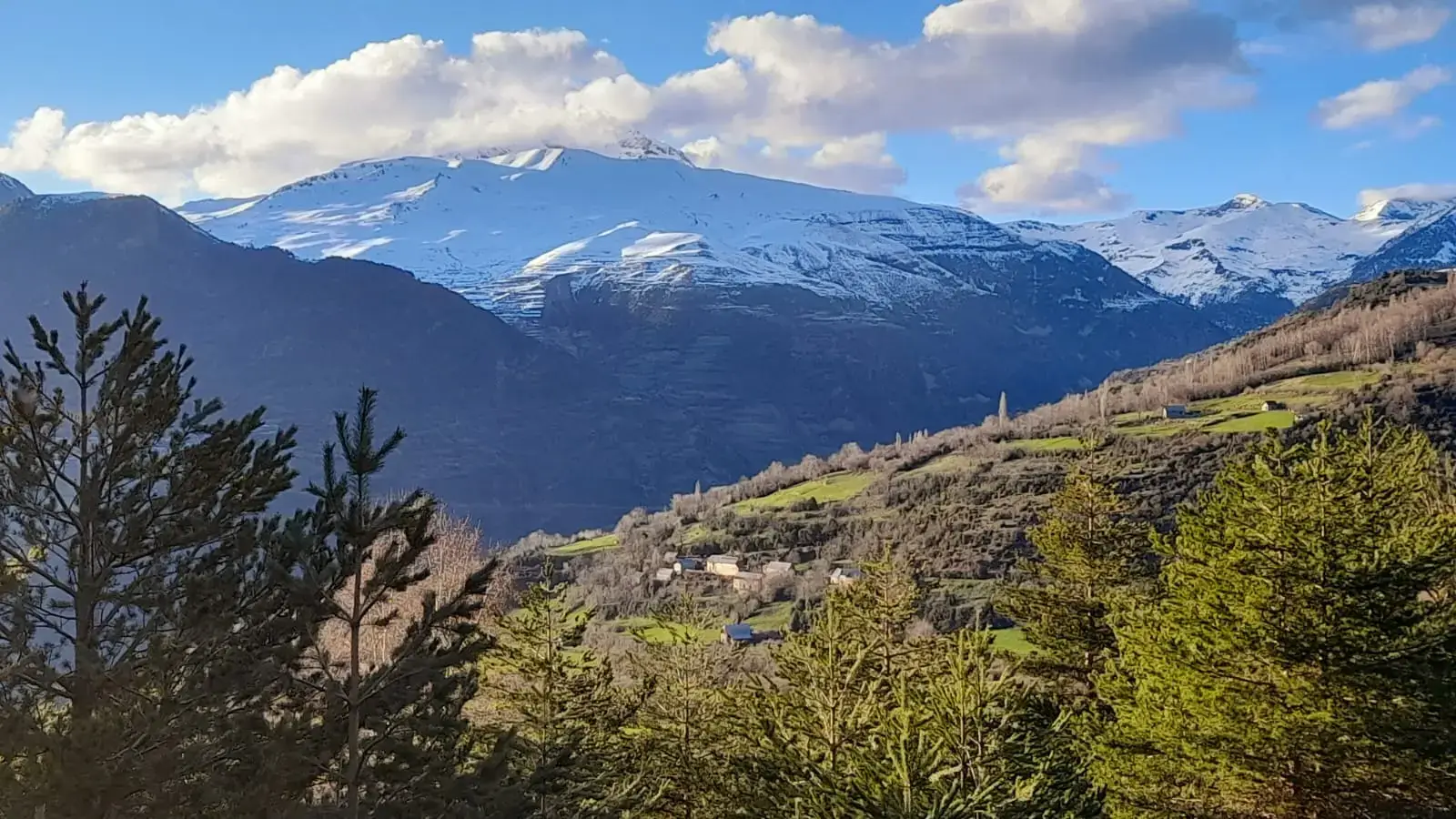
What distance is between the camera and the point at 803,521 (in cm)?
11350

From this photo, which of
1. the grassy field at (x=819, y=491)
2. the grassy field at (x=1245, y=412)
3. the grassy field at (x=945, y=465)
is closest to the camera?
the grassy field at (x=1245, y=412)

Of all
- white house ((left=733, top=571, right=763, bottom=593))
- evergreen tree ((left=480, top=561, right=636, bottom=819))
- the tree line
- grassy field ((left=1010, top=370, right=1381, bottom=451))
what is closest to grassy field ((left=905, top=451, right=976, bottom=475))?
grassy field ((left=1010, top=370, right=1381, bottom=451))

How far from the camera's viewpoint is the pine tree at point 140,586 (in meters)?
9.95

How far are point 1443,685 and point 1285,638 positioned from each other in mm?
1904

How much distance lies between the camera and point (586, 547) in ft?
423

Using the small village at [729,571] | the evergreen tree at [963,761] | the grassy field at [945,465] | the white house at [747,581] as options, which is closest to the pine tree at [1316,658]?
the evergreen tree at [963,761]

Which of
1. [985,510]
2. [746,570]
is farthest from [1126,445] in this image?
[746,570]

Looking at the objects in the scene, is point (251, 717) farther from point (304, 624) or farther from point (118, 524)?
point (118, 524)

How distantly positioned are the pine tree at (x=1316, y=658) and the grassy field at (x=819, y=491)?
107m

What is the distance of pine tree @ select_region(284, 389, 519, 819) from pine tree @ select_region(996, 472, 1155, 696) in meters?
13.3

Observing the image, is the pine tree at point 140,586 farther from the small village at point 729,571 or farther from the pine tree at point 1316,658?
the small village at point 729,571

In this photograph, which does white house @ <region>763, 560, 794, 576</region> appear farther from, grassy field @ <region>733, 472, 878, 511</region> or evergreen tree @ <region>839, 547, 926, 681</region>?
evergreen tree @ <region>839, 547, 926, 681</region>

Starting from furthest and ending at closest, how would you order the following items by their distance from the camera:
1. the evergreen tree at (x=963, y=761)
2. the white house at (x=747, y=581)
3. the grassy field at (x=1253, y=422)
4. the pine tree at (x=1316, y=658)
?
1. the grassy field at (x=1253, y=422)
2. the white house at (x=747, y=581)
3. the pine tree at (x=1316, y=658)
4. the evergreen tree at (x=963, y=761)

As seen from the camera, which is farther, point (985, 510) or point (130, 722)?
point (985, 510)
